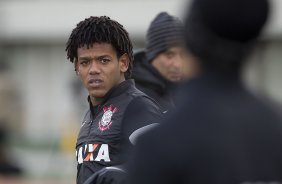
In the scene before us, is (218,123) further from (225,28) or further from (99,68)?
(99,68)

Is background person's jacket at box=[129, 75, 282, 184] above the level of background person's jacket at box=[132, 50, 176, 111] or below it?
below

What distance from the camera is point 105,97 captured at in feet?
17.2

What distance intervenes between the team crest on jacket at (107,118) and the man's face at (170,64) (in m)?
1.50

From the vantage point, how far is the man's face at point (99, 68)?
5.24 metres

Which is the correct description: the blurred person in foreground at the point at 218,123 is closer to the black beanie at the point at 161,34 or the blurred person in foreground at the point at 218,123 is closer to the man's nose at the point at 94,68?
the man's nose at the point at 94,68

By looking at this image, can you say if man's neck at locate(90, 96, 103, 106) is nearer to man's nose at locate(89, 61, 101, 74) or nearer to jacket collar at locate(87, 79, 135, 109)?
jacket collar at locate(87, 79, 135, 109)

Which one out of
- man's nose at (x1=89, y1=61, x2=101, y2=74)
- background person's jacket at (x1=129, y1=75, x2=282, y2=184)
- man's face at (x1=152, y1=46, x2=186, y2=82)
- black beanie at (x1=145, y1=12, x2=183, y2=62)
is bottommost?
background person's jacket at (x1=129, y1=75, x2=282, y2=184)

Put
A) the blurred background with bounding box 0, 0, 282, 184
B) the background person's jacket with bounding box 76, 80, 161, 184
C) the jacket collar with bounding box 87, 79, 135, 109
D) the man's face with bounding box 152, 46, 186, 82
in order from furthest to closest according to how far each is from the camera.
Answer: the blurred background with bounding box 0, 0, 282, 184, the man's face with bounding box 152, 46, 186, 82, the jacket collar with bounding box 87, 79, 135, 109, the background person's jacket with bounding box 76, 80, 161, 184

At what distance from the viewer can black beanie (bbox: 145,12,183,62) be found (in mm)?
6809

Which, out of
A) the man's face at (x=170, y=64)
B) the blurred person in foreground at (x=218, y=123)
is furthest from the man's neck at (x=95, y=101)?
the blurred person in foreground at (x=218, y=123)

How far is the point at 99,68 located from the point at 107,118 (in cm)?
27

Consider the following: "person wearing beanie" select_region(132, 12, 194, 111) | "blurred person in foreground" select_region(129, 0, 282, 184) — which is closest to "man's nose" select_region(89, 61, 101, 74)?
"person wearing beanie" select_region(132, 12, 194, 111)

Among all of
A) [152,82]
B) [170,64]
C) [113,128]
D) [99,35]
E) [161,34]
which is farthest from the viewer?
[161,34]

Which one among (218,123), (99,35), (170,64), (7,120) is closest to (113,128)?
(99,35)
